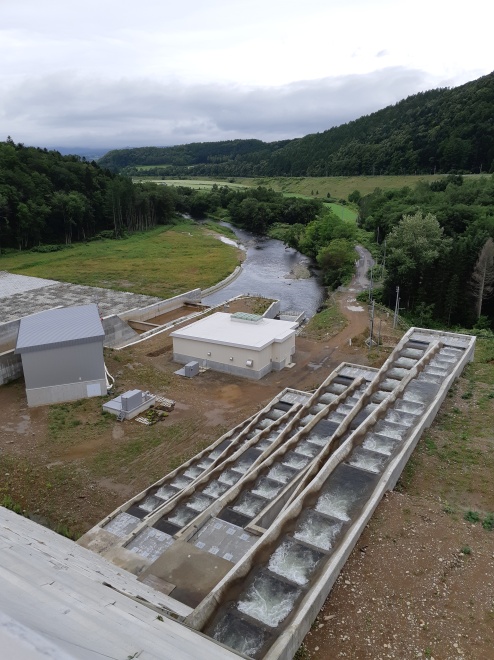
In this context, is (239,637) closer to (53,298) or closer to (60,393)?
(60,393)

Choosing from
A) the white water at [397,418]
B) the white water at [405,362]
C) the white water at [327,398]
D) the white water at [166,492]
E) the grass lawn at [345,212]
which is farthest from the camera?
the grass lawn at [345,212]

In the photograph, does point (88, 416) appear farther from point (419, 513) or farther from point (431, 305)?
point (431, 305)

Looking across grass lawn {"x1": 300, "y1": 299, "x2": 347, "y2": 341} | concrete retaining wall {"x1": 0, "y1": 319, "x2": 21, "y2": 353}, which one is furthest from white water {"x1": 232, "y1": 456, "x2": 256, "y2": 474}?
concrete retaining wall {"x1": 0, "y1": 319, "x2": 21, "y2": 353}

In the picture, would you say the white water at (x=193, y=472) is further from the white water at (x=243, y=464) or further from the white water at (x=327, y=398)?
the white water at (x=327, y=398)

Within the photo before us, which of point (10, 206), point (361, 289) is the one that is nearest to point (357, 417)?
point (361, 289)

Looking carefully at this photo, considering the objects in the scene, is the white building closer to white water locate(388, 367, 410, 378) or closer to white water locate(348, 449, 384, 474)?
white water locate(388, 367, 410, 378)

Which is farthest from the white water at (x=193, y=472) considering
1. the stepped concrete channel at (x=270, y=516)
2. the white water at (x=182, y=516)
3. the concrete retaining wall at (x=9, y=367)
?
the concrete retaining wall at (x=9, y=367)
